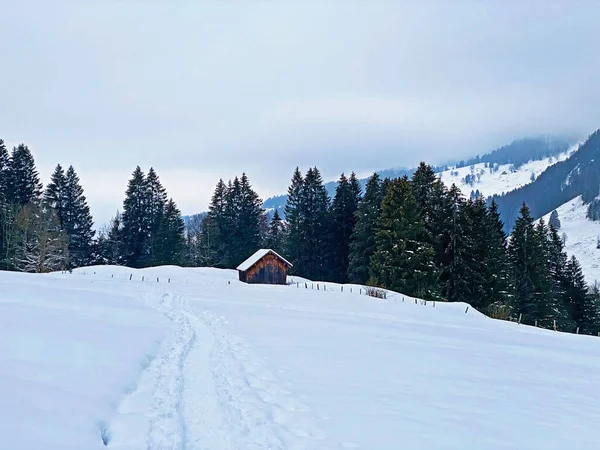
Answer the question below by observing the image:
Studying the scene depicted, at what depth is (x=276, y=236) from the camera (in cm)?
5994

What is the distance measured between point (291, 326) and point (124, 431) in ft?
33.7

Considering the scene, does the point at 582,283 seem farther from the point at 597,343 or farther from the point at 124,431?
the point at 124,431

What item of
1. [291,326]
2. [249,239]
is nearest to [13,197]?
[249,239]

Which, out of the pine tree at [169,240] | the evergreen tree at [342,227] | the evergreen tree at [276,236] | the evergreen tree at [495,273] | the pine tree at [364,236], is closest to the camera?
the evergreen tree at [495,273]

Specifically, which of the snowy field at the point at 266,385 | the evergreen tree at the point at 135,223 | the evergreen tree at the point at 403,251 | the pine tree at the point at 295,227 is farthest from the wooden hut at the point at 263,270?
Answer: the snowy field at the point at 266,385

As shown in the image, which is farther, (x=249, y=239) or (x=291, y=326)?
(x=249, y=239)

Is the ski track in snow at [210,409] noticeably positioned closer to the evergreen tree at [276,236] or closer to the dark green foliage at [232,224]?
the dark green foliage at [232,224]

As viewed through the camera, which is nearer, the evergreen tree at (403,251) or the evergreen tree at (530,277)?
the evergreen tree at (403,251)

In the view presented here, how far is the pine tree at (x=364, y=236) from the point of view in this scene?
42.7 metres

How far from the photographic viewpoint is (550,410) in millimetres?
7793

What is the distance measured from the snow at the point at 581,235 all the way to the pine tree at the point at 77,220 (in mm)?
136519

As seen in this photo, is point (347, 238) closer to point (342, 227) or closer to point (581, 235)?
point (342, 227)

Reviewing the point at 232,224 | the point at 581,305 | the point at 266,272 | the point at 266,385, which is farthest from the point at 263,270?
the point at 581,305

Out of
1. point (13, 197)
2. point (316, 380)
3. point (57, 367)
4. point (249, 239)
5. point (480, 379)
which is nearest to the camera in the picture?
point (57, 367)
